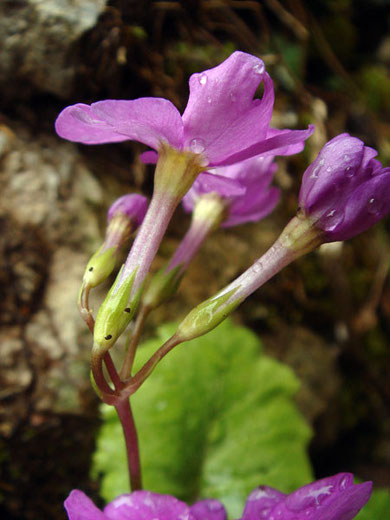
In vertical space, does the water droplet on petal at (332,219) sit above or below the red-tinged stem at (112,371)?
above

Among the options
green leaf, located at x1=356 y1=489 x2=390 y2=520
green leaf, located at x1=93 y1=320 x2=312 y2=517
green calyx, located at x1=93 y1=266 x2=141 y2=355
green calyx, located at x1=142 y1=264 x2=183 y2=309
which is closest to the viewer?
green calyx, located at x1=93 y1=266 x2=141 y2=355

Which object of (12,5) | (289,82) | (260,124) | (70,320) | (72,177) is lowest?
(260,124)

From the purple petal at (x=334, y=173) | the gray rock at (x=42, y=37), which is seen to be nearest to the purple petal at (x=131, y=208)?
the purple petal at (x=334, y=173)

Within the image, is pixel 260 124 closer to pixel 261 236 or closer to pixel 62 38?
pixel 62 38

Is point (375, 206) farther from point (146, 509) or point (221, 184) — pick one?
point (146, 509)

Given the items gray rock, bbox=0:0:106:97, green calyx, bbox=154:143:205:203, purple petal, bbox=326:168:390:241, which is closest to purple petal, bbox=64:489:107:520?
green calyx, bbox=154:143:205:203

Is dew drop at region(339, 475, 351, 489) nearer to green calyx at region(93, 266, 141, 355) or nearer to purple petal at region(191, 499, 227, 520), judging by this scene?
purple petal at region(191, 499, 227, 520)

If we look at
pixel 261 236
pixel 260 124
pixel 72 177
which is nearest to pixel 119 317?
pixel 260 124

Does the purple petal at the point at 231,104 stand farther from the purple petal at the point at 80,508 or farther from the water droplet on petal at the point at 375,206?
the purple petal at the point at 80,508
